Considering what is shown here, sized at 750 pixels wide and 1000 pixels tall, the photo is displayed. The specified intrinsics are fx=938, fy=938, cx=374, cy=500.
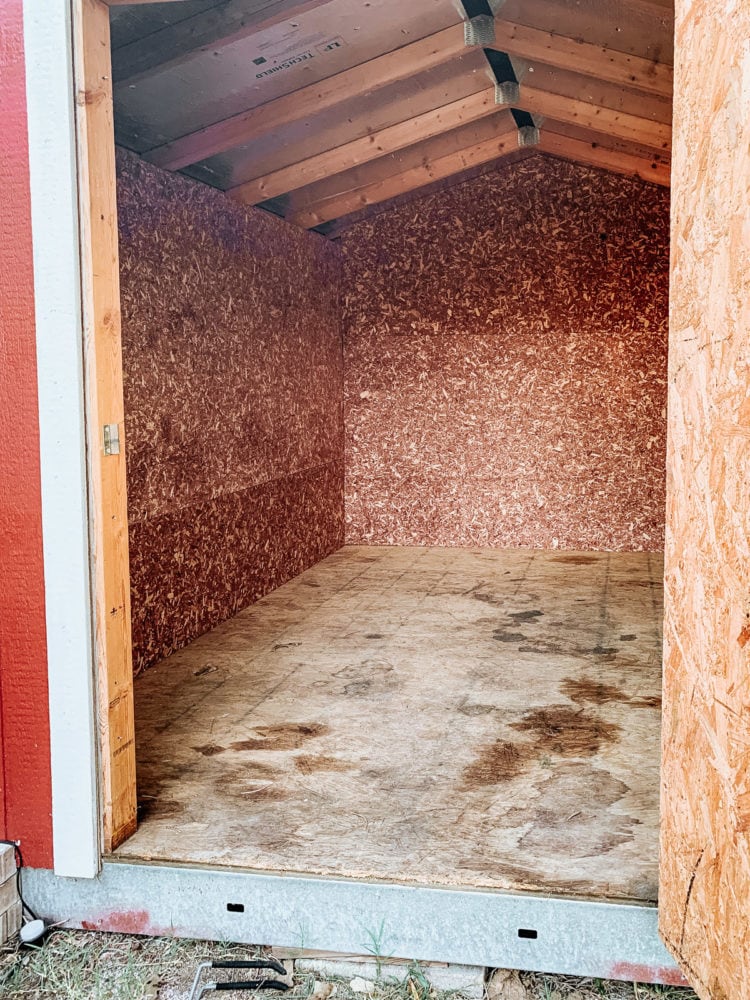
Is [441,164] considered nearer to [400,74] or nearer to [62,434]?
[400,74]

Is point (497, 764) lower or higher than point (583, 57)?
lower

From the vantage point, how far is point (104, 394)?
2357mm

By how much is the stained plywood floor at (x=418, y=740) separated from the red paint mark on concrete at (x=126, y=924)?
0.15 metres

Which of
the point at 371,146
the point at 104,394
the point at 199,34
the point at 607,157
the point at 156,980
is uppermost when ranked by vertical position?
→ the point at 607,157

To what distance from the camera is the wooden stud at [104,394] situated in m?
2.29

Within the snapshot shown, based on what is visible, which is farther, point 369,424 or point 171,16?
point 369,424

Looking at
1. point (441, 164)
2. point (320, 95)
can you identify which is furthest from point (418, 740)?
point (441, 164)

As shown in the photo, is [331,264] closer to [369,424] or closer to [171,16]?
[369,424]

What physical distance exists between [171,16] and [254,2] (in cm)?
31

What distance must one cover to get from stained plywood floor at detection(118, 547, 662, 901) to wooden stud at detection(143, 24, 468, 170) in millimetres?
2362

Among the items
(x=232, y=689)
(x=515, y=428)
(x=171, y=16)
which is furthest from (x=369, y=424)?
(x=171, y=16)

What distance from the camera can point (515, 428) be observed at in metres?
7.18

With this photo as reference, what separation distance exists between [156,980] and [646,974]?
114cm

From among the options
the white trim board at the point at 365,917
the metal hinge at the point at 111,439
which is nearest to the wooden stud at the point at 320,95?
the metal hinge at the point at 111,439
